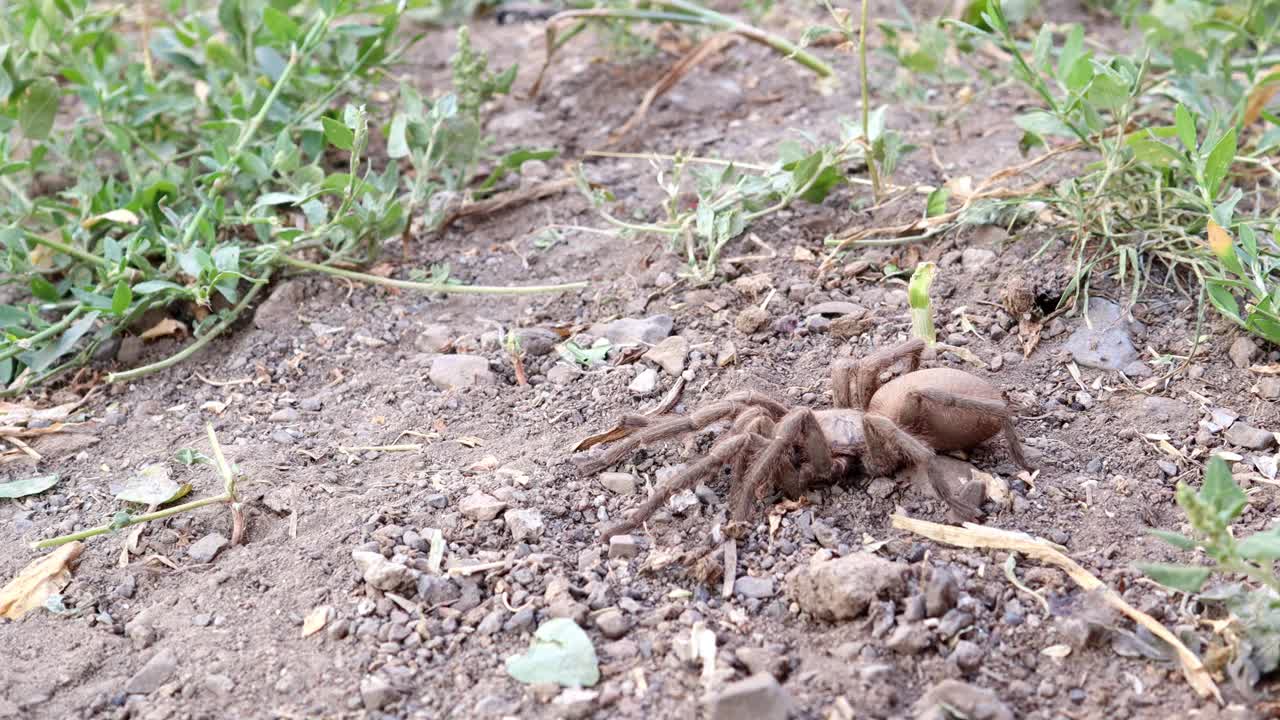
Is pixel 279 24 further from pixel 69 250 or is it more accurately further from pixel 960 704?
pixel 960 704

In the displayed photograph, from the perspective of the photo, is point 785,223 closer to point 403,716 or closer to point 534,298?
point 534,298

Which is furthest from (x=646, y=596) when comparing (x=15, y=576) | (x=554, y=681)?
(x=15, y=576)

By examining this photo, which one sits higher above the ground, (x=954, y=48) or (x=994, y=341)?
(x=954, y=48)

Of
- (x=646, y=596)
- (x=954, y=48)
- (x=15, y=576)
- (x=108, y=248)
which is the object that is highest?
(x=954, y=48)

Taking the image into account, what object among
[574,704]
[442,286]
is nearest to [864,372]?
[574,704]

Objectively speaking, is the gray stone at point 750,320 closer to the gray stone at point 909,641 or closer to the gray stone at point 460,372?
the gray stone at point 460,372
